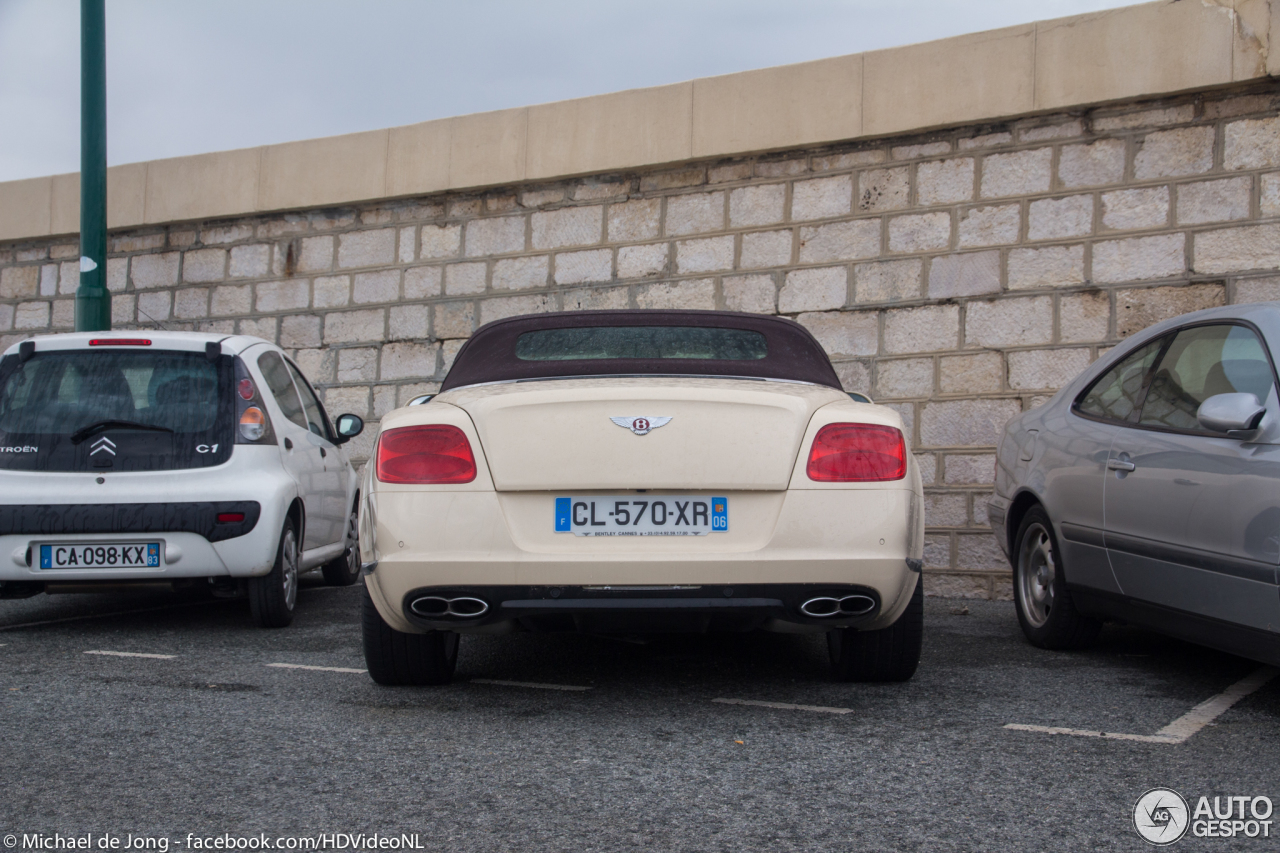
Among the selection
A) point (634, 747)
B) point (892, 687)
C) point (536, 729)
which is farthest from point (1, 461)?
point (892, 687)

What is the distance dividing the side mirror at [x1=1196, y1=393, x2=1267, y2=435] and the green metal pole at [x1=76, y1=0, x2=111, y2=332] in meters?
7.83

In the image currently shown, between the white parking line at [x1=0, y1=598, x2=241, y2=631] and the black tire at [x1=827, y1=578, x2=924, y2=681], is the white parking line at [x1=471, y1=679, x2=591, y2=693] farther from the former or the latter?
the white parking line at [x1=0, y1=598, x2=241, y2=631]

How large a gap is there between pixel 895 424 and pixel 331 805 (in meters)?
2.03

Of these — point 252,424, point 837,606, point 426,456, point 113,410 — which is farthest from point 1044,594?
point 113,410

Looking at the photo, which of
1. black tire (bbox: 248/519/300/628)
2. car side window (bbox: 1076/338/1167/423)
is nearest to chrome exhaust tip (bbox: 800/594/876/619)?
car side window (bbox: 1076/338/1167/423)

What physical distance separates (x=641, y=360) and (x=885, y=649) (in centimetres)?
134

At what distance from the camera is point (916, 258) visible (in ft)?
25.8

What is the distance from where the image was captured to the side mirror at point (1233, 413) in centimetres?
372

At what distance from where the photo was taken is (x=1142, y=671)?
4719mm

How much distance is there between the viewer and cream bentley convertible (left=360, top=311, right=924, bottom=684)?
144 inches

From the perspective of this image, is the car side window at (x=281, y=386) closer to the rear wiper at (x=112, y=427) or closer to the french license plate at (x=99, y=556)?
the rear wiper at (x=112, y=427)

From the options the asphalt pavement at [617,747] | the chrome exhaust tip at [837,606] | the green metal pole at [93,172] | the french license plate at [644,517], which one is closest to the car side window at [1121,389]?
the asphalt pavement at [617,747]

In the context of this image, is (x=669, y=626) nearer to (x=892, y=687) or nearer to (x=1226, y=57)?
(x=892, y=687)

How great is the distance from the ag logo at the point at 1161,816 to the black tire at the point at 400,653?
7.58ft
